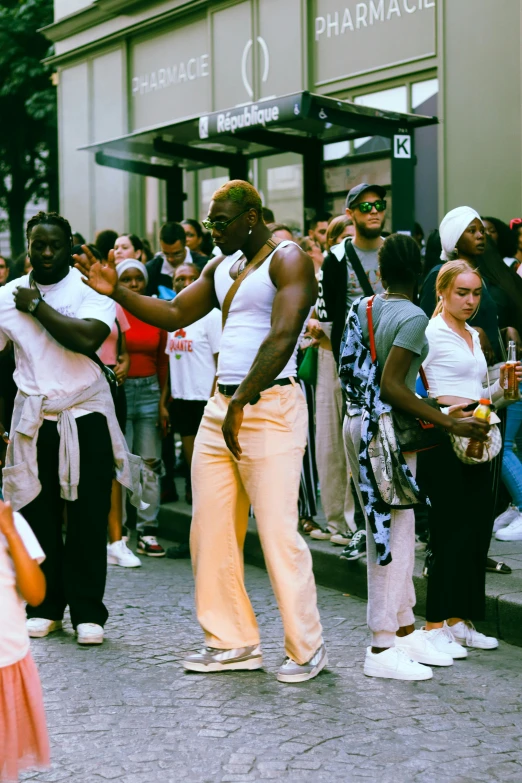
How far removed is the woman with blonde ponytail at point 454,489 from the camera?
5.72 meters

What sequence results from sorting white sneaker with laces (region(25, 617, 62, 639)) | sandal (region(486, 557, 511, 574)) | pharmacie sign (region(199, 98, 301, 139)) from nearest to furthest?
1. white sneaker with laces (region(25, 617, 62, 639))
2. sandal (region(486, 557, 511, 574))
3. pharmacie sign (region(199, 98, 301, 139))

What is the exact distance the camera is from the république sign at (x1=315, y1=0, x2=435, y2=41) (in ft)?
40.9

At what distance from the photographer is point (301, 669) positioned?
526cm

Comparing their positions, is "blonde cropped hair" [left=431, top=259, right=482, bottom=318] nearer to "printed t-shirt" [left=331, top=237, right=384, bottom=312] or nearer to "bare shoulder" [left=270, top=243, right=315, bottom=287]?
"bare shoulder" [left=270, top=243, right=315, bottom=287]

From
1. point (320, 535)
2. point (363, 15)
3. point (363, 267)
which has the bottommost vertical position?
point (320, 535)

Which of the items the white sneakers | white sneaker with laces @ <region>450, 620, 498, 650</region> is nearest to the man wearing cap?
the white sneakers

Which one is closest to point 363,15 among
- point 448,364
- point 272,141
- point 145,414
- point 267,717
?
point 272,141

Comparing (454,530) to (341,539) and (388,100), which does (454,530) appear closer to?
(341,539)

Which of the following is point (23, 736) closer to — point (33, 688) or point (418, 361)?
point (33, 688)

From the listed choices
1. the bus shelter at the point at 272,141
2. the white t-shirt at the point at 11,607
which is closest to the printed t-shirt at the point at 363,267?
the bus shelter at the point at 272,141

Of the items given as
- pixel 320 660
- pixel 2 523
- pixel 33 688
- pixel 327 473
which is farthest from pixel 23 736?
pixel 327 473

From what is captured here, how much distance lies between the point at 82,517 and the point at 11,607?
8.46 ft

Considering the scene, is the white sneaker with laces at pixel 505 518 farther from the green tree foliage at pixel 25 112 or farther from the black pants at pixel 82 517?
the green tree foliage at pixel 25 112

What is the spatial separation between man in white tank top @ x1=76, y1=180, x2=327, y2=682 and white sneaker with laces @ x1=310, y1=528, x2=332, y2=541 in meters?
2.40
